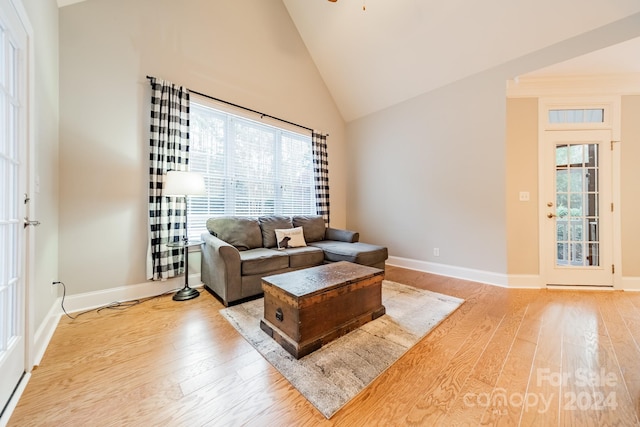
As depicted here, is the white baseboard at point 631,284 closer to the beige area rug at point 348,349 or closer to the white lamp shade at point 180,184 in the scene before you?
the beige area rug at point 348,349

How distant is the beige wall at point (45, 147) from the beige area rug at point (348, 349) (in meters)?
1.36

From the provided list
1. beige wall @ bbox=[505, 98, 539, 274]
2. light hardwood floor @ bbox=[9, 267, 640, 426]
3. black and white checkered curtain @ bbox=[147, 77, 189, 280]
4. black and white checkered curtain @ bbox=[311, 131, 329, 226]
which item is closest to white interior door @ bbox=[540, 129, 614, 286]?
beige wall @ bbox=[505, 98, 539, 274]

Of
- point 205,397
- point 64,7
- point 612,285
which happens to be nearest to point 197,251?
point 205,397

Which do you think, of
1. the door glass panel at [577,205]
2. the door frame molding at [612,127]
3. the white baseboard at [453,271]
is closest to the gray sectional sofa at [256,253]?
the white baseboard at [453,271]

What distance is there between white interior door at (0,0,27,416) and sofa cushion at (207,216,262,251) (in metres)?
1.67

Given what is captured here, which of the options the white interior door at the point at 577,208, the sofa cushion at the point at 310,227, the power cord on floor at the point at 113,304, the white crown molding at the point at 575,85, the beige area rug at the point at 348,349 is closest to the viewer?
the beige area rug at the point at 348,349

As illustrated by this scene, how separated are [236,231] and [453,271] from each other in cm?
312

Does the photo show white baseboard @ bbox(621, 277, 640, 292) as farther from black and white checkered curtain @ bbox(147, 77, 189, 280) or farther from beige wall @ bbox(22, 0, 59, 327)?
beige wall @ bbox(22, 0, 59, 327)

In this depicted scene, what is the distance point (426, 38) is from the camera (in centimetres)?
318

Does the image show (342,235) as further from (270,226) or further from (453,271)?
(453,271)

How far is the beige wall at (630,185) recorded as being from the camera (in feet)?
9.43

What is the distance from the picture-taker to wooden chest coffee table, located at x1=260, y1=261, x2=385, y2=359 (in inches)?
63.6

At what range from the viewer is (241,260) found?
8.19ft

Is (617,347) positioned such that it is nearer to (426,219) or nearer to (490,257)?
(490,257)
